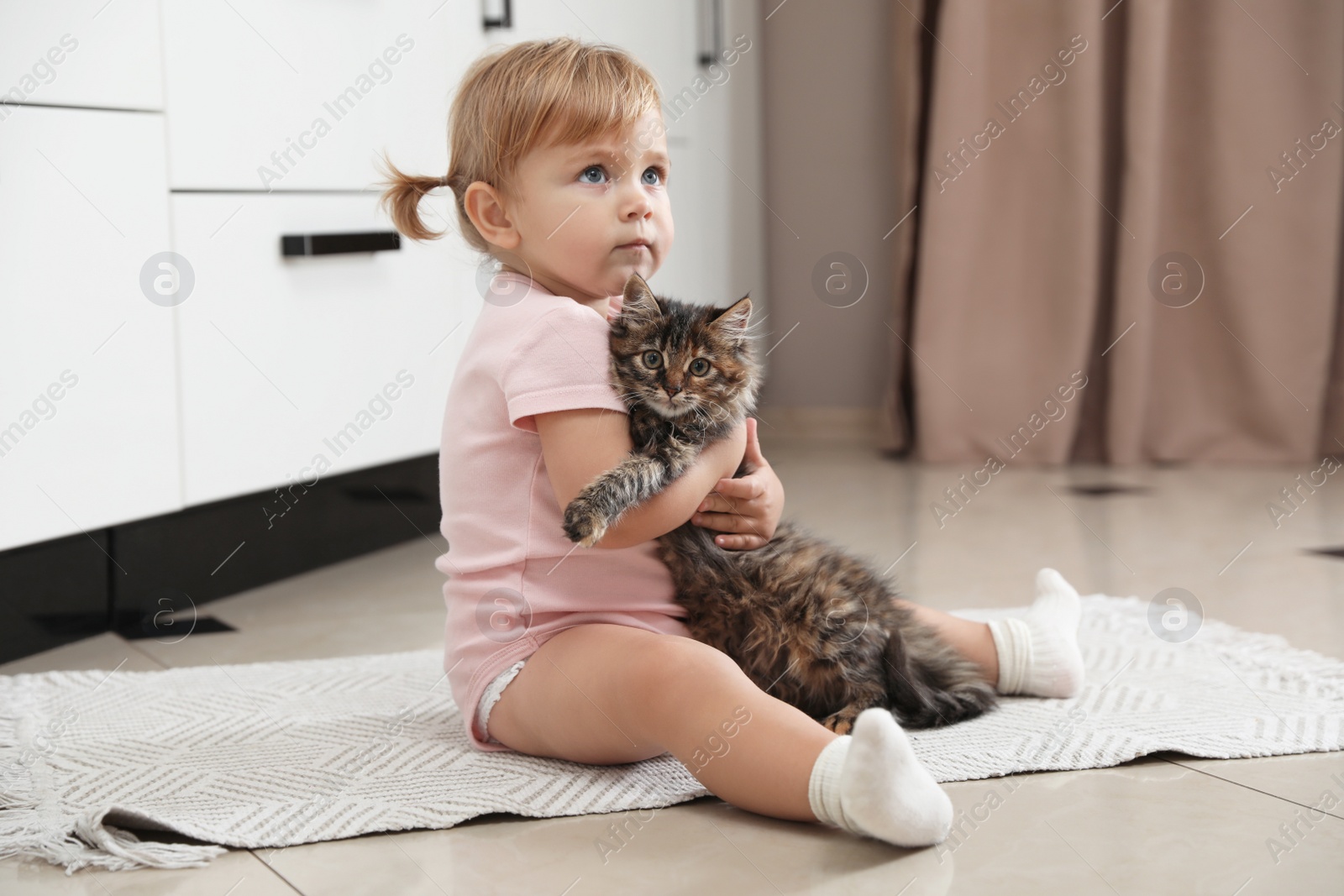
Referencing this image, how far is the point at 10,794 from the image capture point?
111 cm

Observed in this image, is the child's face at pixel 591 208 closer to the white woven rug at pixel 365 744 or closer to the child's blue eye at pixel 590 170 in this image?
the child's blue eye at pixel 590 170

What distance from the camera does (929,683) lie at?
123 centimetres

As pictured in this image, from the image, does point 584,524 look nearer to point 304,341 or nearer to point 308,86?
point 304,341

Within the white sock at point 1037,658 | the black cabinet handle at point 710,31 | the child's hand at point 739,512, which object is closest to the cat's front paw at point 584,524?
the child's hand at point 739,512

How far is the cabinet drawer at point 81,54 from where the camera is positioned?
1.46 m

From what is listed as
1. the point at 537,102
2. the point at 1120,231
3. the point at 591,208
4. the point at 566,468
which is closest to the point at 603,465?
the point at 566,468

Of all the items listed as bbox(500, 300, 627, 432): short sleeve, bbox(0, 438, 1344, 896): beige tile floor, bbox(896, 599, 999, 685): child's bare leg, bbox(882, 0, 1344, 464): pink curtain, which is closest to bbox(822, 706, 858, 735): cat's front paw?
bbox(0, 438, 1344, 896): beige tile floor

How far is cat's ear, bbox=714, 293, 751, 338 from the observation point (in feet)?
3.79

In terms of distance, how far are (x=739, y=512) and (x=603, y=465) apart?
0.18 m

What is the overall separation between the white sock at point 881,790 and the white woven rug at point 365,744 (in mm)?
166

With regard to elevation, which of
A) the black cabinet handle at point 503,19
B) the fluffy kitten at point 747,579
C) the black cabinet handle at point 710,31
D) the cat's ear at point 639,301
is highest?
the black cabinet handle at point 710,31

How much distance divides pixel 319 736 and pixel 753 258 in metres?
2.31

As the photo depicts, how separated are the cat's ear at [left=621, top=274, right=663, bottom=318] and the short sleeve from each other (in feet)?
0.13

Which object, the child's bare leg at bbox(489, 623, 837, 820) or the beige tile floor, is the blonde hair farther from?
the beige tile floor
